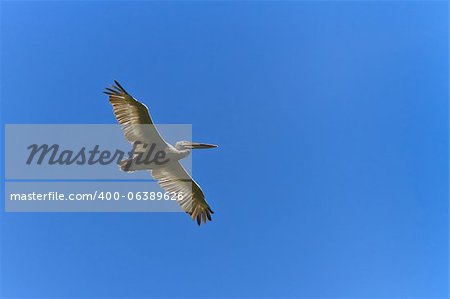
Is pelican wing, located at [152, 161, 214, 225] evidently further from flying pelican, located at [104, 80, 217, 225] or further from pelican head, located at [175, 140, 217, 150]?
pelican head, located at [175, 140, 217, 150]

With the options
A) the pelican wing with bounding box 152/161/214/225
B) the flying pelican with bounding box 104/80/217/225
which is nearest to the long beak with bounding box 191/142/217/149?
the flying pelican with bounding box 104/80/217/225

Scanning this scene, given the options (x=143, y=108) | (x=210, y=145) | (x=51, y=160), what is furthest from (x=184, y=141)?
(x=51, y=160)

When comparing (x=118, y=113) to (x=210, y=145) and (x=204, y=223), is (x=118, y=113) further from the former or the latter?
(x=204, y=223)

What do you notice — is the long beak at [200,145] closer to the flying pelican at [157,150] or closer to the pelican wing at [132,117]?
the flying pelican at [157,150]

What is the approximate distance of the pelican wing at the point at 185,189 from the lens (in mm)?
12188

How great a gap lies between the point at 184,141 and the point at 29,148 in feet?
11.5

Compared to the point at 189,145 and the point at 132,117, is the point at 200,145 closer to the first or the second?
the point at 189,145

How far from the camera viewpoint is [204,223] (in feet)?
39.7

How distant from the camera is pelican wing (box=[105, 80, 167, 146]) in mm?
10945

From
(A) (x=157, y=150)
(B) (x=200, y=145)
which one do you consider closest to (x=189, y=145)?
(B) (x=200, y=145)

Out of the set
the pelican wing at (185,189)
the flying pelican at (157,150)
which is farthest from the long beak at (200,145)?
the pelican wing at (185,189)

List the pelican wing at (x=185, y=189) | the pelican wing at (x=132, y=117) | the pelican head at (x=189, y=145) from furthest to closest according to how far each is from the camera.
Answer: the pelican wing at (x=185, y=189)
the pelican head at (x=189, y=145)
the pelican wing at (x=132, y=117)

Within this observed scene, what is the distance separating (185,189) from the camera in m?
12.4

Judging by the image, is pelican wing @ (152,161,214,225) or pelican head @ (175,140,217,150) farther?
pelican wing @ (152,161,214,225)
